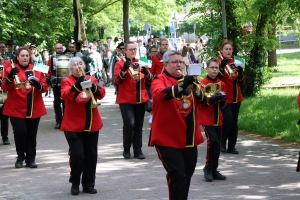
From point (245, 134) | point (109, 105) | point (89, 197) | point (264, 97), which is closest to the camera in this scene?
point (89, 197)

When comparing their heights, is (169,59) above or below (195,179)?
above

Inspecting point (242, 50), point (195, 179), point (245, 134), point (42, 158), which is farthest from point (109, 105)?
point (195, 179)

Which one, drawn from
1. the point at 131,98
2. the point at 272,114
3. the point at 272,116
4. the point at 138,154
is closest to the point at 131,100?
the point at 131,98

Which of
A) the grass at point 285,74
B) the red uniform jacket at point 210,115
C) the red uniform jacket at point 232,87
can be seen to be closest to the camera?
the red uniform jacket at point 210,115

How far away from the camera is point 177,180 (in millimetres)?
6949

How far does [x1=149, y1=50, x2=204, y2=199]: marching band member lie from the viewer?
6969 millimetres

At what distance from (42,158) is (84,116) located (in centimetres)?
339

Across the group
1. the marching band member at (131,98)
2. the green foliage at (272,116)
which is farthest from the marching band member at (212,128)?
the green foliage at (272,116)

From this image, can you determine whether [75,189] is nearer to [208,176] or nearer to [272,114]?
[208,176]

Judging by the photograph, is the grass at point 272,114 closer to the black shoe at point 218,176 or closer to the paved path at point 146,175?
the paved path at point 146,175

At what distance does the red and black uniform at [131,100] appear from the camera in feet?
38.1

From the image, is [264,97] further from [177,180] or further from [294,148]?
[177,180]

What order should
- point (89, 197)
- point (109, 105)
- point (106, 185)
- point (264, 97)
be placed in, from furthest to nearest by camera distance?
1. point (109, 105)
2. point (264, 97)
3. point (106, 185)
4. point (89, 197)

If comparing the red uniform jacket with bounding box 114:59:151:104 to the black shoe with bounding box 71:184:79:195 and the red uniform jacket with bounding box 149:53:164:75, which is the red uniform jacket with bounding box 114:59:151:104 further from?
the black shoe with bounding box 71:184:79:195
